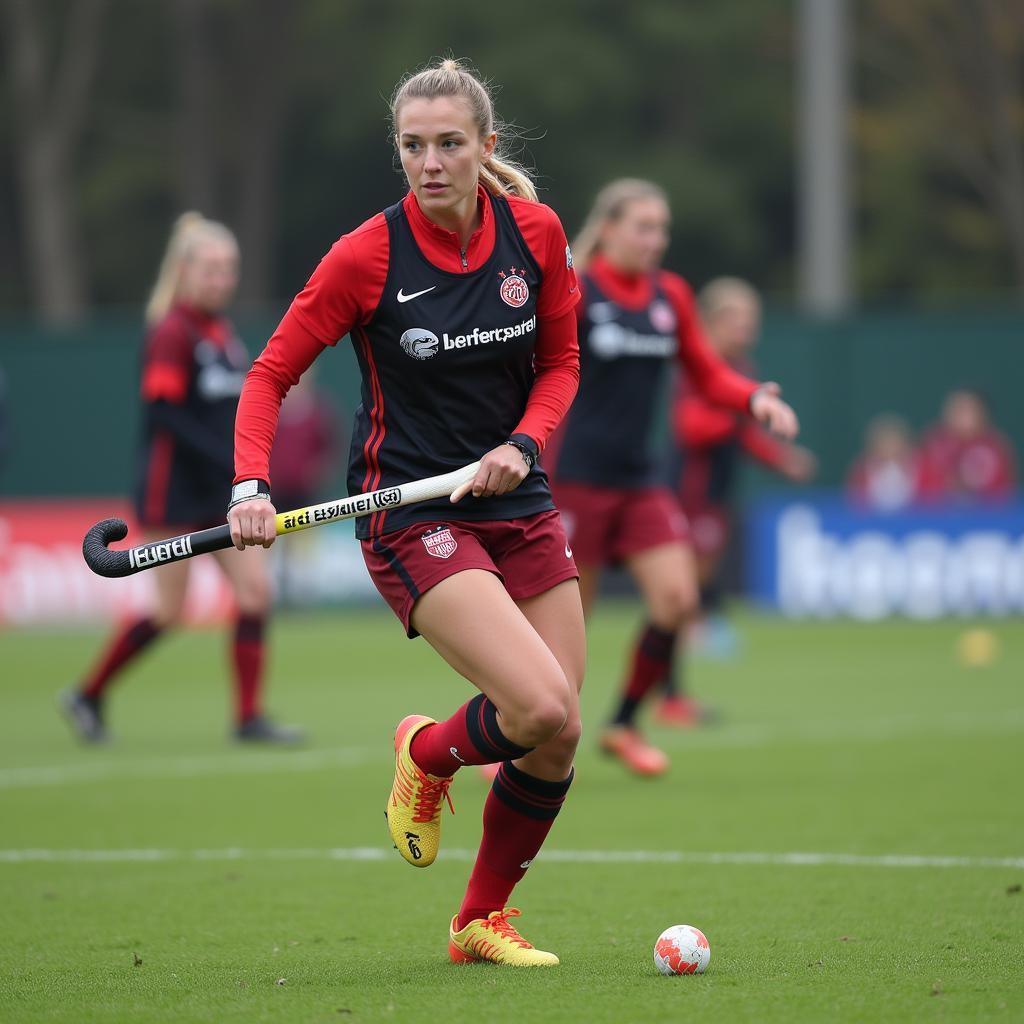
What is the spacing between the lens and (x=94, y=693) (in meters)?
10.8

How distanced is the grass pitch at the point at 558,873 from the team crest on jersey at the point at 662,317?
6.54 ft

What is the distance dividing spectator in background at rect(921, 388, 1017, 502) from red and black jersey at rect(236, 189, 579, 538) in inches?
552

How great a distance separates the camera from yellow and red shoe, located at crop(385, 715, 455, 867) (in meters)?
5.45

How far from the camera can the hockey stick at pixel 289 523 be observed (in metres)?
5.33

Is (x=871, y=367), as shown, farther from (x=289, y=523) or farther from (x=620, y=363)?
(x=289, y=523)

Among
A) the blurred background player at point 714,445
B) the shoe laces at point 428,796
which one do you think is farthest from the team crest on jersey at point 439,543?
the blurred background player at point 714,445

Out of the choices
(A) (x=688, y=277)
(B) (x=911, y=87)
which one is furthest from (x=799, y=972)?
(A) (x=688, y=277)

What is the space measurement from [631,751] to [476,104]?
4406mm

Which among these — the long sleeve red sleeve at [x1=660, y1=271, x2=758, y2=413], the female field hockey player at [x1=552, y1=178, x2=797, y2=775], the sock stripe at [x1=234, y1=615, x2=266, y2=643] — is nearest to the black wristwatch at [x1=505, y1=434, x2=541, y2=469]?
the long sleeve red sleeve at [x1=660, y1=271, x2=758, y2=413]

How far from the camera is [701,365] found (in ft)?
28.4

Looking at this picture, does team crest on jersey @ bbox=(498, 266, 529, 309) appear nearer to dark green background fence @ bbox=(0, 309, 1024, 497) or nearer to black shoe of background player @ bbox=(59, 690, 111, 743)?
black shoe of background player @ bbox=(59, 690, 111, 743)

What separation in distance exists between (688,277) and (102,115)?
11902 mm

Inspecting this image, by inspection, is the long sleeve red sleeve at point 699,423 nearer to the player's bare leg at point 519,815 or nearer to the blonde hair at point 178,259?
the blonde hair at point 178,259

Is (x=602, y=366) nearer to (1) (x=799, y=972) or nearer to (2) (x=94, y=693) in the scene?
(2) (x=94, y=693)
